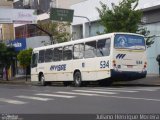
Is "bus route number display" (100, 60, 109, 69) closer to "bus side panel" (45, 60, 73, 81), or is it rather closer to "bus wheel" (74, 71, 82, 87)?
"bus wheel" (74, 71, 82, 87)

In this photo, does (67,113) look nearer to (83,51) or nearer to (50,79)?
(83,51)

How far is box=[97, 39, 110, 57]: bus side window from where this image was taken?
26766 mm

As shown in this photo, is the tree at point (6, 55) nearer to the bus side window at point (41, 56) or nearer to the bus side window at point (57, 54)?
the bus side window at point (41, 56)

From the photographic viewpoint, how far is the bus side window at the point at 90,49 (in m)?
27.9

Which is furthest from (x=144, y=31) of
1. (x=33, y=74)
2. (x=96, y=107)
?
(x=96, y=107)

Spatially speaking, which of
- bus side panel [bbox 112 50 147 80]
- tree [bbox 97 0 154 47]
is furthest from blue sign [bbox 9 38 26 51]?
bus side panel [bbox 112 50 147 80]

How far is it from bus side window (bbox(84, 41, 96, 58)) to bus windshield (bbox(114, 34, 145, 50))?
1801 mm

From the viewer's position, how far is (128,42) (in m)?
27.0

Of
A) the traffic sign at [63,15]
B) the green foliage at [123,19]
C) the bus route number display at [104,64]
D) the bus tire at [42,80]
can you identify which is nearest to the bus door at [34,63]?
the bus tire at [42,80]

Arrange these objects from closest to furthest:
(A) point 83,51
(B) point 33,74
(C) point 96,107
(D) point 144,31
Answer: (C) point 96,107 < (A) point 83,51 < (D) point 144,31 < (B) point 33,74

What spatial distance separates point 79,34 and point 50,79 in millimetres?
13831

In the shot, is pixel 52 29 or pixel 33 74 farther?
pixel 52 29

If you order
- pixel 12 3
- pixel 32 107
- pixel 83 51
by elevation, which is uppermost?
pixel 12 3

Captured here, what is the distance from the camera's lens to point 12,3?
6725 cm
